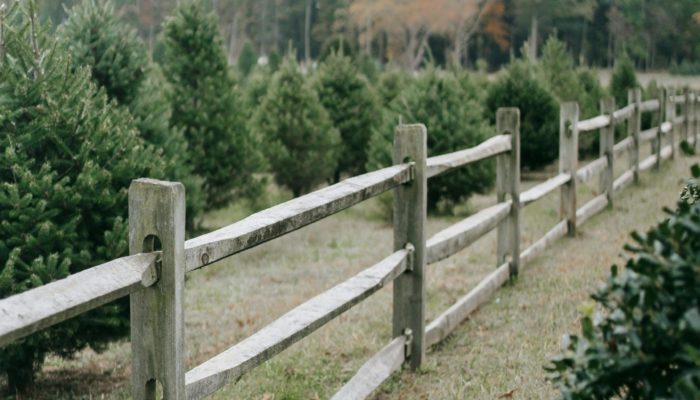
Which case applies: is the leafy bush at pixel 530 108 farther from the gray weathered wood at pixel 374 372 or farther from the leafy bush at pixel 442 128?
the gray weathered wood at pixel 374 372

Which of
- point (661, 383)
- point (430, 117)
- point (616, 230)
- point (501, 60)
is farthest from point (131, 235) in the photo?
point (501, 60)

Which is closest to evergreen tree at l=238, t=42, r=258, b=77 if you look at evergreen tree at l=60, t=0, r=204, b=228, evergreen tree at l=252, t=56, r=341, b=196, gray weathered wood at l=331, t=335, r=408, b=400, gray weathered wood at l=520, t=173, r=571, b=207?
evergreen tree at l=252, t=56, r=341, b=196

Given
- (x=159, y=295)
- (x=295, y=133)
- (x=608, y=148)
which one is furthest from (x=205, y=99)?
(x=159, y=295)

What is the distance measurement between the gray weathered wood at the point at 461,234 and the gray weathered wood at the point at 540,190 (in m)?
0.47

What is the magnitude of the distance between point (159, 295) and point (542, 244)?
6095 millimetres

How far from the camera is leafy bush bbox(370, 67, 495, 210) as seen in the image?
10.9m

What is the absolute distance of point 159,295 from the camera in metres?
2.76

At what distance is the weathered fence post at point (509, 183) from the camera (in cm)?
726

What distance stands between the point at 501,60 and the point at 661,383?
6519 centimetres

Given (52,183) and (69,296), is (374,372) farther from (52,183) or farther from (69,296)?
(69,296)

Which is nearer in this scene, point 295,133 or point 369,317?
point 369,317

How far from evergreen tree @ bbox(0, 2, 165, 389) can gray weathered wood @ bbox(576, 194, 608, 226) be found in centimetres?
604

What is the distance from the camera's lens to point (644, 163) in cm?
1357

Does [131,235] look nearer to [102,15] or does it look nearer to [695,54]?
[102,15]
